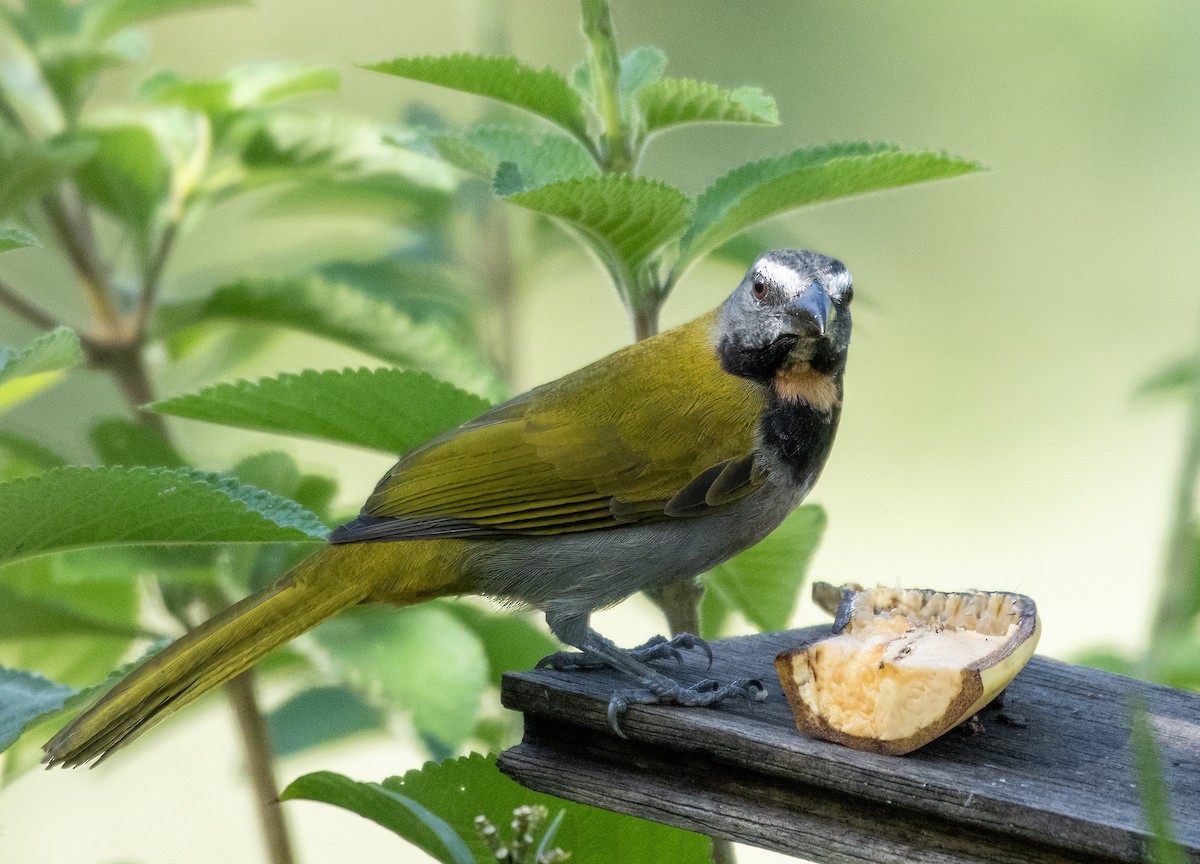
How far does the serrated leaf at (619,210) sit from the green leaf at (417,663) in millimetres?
858

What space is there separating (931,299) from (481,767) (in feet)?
24.1

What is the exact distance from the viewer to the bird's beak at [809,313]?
2641 mm

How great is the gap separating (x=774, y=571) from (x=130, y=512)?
1.40 m

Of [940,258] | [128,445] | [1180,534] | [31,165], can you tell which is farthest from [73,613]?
[940,258]

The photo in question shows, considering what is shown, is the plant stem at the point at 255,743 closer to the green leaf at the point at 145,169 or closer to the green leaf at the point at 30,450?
the green leaf at the point at 30,450

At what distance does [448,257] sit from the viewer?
4.23 metres

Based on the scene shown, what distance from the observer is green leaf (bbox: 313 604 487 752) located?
2.73m

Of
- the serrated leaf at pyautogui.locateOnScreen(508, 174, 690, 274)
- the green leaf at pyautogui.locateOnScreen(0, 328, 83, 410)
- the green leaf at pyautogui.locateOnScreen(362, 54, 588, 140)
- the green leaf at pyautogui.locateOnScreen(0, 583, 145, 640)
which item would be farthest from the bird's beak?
the green leaf at pyautogui.locateOnScreen(0, 583, 145, 640)

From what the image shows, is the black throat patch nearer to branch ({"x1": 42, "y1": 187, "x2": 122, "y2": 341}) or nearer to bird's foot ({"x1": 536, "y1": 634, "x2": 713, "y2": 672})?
bird's foot ({"x1": 536, "y1": 634, "x2": 713, "y2": 672})

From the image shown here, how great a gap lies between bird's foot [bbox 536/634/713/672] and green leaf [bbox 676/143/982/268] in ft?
2.28

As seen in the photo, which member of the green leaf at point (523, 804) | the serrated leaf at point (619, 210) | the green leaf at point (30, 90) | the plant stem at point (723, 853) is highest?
the green leaf at point (30, 90)

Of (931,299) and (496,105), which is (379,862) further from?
(931,299)

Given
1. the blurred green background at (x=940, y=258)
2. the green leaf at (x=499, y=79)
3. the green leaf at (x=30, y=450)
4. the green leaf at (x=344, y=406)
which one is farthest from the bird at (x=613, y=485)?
the blurred green background at (x=940, y=258)

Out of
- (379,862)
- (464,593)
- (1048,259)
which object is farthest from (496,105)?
(1048,259)
